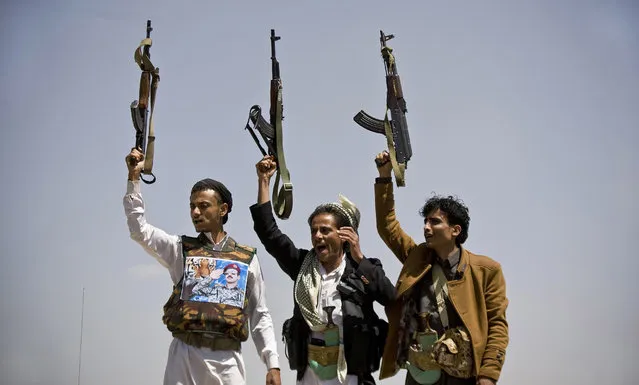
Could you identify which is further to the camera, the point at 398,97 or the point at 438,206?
the point at 398,97

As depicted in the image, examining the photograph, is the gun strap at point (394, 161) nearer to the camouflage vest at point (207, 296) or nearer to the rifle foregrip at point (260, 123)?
the rifle foregrip at point (260, 123)

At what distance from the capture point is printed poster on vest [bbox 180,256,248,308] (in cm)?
610

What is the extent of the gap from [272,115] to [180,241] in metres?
1.56

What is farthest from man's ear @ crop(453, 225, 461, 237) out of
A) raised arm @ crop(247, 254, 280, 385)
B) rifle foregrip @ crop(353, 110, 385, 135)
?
raised arm @ crop(247, 254, 280, 385)

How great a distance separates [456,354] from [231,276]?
183 cm

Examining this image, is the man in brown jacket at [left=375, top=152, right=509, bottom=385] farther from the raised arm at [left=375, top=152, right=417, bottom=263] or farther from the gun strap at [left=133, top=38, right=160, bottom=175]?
the gun strap at [left=133, top=38, right=160, bottom=175]

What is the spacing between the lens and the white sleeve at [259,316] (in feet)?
20.9

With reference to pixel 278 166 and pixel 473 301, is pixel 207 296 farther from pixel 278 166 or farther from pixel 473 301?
pixel 473 301

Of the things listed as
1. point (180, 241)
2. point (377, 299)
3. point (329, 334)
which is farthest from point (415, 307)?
point (180, 241)

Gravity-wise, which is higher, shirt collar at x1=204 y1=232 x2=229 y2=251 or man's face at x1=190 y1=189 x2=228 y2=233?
man's face at x1=190 y1=189 x2=228 y2=233

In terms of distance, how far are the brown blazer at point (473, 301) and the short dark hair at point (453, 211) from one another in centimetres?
19

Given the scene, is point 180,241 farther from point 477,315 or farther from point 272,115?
point 477,315

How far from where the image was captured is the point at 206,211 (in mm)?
6441

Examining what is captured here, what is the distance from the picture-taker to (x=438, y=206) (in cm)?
668
